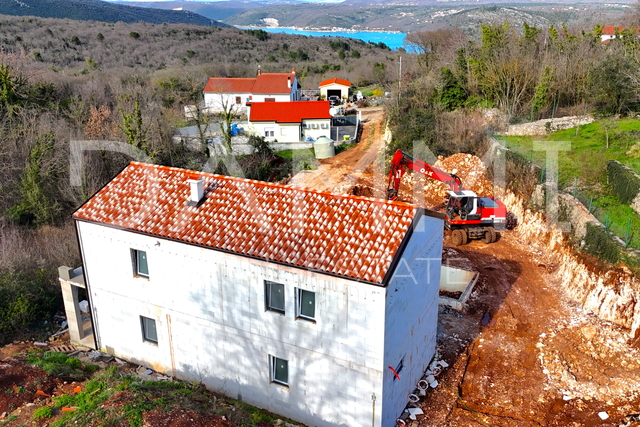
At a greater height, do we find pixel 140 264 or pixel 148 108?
pixel 148 108

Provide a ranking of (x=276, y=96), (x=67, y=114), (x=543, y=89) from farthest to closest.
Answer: (x=276, y=96)
(x=67, y=114)
(x=543, y=89)

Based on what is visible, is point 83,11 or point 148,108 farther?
point 83,11

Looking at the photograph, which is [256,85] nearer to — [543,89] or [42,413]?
[543,89]

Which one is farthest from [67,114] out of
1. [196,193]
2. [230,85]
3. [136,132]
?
[196,193]

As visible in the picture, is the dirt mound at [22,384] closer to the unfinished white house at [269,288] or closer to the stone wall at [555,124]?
the unfinished white house at [269,288]

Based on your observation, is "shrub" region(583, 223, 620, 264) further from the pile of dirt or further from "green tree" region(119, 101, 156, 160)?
"green tree" region(119, 101, 156, 160)

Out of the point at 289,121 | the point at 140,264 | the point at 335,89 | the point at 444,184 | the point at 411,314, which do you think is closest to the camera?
the point at 411,314
